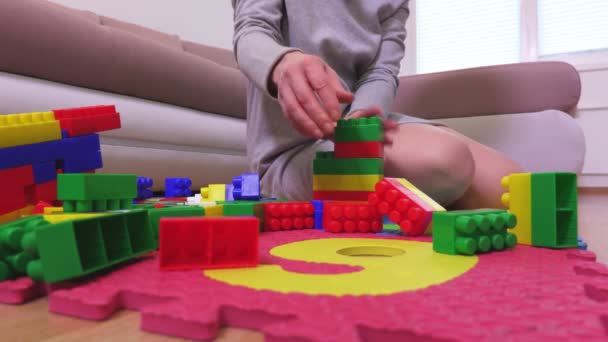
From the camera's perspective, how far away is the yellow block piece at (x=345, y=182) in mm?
765

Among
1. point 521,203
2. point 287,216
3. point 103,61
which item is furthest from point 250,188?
point 103,61

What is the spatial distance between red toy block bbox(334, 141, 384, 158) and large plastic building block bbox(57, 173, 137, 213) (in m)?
0.36

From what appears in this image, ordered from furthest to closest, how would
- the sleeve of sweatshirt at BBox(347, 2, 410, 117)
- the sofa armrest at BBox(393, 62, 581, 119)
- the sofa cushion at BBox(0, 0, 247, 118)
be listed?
the sofa armrest at BBox(393, 62, 581, 119), the sofa cushion at BBox(0, 0, 247, 118), the sleeve of sweatshirt at BBox(347, 2, 410, 117)

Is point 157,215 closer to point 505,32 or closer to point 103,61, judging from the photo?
point 103,61

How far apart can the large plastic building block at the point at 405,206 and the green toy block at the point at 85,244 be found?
0.32 m

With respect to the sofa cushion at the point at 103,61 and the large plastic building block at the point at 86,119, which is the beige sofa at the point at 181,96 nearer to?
the sofa cushion at the point at 103,61

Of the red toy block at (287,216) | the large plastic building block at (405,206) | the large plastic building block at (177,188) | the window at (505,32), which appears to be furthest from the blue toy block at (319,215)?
the window at (505,32)

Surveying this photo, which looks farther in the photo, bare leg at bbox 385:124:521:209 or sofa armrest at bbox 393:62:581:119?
sofa armrest at bbox 393:62:581:119

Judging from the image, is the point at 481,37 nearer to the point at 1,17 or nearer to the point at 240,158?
the point at 240,158

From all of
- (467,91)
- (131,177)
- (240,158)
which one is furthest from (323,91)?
(240,158)

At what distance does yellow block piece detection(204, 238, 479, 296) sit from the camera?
1.21ft

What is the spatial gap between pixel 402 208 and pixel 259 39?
1.29 ft

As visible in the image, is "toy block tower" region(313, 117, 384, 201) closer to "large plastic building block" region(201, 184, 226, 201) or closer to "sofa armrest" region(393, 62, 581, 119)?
"large plastic building block" region(201, 184, 226, 201)

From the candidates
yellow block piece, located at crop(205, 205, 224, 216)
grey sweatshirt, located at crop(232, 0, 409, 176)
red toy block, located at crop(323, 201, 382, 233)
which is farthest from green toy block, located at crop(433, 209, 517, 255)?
grey sweatshirt, located at crop(232, 0, 409, 176)
